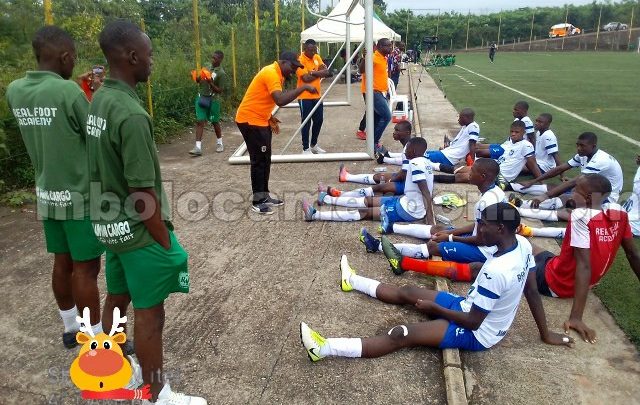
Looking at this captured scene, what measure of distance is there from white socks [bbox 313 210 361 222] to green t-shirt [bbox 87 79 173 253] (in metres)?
3.34

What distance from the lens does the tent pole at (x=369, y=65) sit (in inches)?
307

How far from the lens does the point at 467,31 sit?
53656 millimetres

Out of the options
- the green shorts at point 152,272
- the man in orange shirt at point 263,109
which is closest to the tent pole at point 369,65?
the man in orange shirt at point 263,109

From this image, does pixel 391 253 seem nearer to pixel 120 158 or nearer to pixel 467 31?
pixel 120 158

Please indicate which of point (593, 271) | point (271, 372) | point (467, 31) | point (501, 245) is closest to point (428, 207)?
point (593, 271)

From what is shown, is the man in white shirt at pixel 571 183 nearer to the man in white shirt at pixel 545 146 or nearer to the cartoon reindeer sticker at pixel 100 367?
the man in white shirt at pixel 545 146

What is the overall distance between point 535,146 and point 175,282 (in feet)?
21.0

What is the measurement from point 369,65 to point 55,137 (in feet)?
19.3

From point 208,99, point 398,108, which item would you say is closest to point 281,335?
point 208,99

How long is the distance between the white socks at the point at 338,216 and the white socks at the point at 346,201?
37cm

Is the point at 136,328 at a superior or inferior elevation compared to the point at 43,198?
inferior

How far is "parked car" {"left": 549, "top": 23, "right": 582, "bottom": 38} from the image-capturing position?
175 ft

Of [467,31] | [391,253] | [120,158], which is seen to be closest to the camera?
[120,158]

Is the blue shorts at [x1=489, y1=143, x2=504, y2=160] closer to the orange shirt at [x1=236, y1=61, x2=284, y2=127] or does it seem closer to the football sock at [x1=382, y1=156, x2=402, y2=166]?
the football sock at [x1=382, y1=156, x2=402, y2=166]
